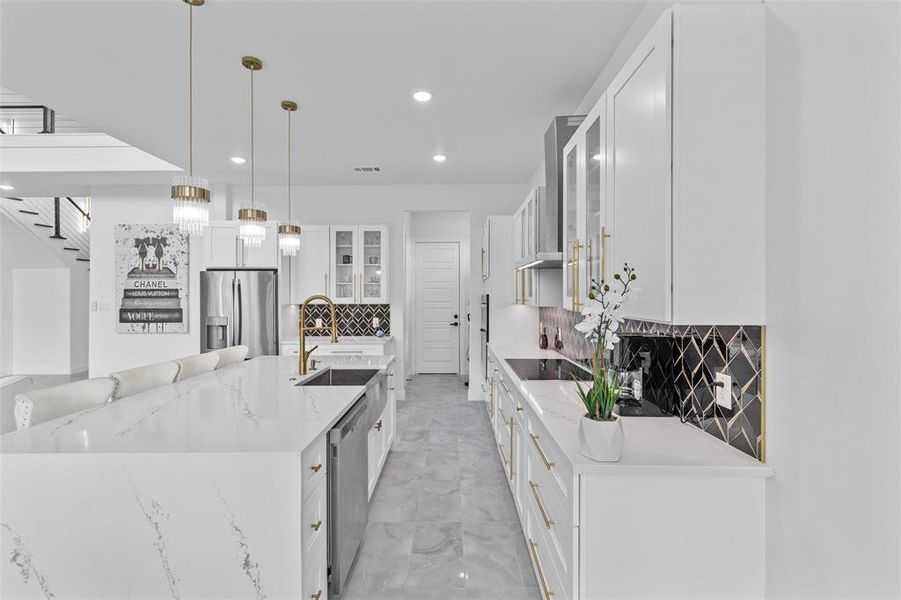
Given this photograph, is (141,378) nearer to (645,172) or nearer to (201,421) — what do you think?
(201,421)

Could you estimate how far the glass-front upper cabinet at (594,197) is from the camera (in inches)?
68.9

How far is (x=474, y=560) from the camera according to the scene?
2180 millimetres

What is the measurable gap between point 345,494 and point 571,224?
176 cm

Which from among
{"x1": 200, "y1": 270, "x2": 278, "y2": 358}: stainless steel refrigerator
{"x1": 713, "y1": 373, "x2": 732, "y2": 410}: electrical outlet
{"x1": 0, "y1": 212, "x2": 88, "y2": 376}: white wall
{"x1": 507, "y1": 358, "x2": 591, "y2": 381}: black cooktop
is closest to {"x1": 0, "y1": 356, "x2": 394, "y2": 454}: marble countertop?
{"x1": 507, "y1": 358, "x2": 591, "y2": 381}: black cooktop

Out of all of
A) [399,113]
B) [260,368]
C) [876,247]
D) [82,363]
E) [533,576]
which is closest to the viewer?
[876,247]

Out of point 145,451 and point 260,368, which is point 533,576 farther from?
point 260,368

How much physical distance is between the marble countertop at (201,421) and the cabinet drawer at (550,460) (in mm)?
868

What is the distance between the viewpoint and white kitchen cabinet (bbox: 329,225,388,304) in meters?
5.35

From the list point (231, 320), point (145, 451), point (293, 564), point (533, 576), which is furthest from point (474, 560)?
point (231, 320)

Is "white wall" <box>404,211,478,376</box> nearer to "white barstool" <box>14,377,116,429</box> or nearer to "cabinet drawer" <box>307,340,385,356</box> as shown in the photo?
"cabinet drawer" <box>307,340,385,356</box>

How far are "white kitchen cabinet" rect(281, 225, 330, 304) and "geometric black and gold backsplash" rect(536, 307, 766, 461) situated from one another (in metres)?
4.01

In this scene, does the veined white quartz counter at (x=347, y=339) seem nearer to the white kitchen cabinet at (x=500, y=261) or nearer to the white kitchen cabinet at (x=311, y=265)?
the white kitchen cabinet at (x=311, y=265)

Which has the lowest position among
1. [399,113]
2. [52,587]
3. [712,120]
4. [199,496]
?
[52,587]

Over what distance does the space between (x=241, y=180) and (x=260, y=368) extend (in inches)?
134
